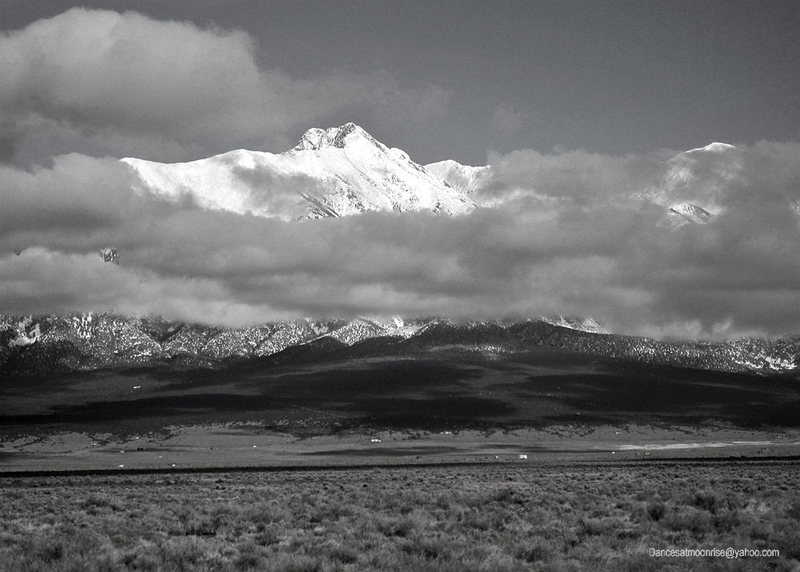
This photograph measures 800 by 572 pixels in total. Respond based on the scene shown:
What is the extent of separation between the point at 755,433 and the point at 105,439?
153 metres

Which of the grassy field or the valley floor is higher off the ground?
the grassy field

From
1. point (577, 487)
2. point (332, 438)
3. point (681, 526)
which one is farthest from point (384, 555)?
point (332, 438)

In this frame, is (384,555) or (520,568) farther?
(384,555)

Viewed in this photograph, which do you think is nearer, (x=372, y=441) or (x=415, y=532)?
(x=415, y=532)

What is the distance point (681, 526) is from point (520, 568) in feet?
25.8

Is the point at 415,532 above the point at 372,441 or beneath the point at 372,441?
above

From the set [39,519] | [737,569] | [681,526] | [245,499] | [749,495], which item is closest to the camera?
[737,569]

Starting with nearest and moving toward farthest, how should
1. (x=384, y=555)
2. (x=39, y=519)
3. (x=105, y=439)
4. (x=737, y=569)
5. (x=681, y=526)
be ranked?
(x=737, y=569) → (x=384, y=555) → (x=681, y=526) → (x=39, y=519) → (x=105, y=439)

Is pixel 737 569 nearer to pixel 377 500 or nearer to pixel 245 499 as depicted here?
pixel 377 500

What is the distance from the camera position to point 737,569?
15.4m

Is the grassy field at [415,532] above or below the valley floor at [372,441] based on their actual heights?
above

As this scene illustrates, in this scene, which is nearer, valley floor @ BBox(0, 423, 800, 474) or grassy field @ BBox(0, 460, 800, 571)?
grassy field @ BBox(0, 460, 800, 571)

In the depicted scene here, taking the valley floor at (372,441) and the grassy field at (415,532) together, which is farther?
the valley floor at (372,441)

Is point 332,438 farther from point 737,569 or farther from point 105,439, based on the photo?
point 737,569
